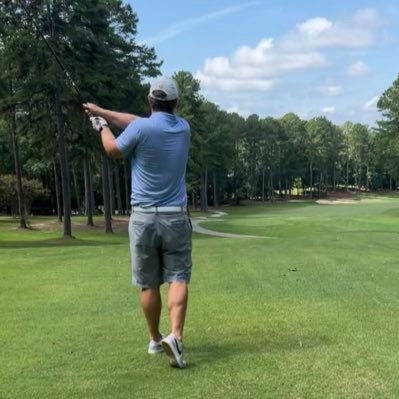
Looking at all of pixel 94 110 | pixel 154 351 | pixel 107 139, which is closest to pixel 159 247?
pixel 154 351

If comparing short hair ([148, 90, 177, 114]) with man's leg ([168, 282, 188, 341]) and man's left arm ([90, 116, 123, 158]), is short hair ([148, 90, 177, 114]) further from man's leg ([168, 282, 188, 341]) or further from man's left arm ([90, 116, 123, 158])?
man's leg ([168, 282, 188, 341])

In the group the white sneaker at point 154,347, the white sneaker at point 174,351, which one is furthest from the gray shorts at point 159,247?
the white sneaker at point 174,351

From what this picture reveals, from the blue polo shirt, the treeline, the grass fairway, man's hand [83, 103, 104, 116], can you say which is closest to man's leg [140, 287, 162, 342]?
the grass fairway

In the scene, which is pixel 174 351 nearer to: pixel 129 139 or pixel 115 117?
pixel 129 139

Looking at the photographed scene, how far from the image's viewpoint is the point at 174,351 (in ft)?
15.0

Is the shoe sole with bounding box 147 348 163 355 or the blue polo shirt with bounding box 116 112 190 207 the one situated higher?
the blue polo shirt with bounding box 116 112 190 207

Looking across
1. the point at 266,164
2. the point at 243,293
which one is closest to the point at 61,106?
the point at 243,293

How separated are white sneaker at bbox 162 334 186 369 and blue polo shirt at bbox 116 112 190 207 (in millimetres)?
1136

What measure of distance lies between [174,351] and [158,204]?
1.22 meters

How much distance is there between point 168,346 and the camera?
14.9 ft

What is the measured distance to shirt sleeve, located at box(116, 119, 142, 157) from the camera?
4.98m

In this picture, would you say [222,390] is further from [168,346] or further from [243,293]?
[243,293]

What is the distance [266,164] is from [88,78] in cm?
8862

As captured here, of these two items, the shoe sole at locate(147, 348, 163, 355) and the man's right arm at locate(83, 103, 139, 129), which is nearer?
the shoe sole at locate(147, 348, 163, 355)
